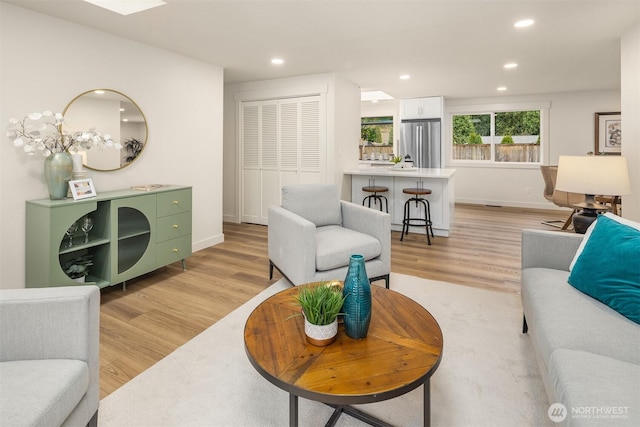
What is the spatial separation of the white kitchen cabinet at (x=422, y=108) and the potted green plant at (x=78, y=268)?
6522mm

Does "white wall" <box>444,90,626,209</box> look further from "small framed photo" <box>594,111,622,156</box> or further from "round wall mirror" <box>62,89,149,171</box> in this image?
"round wall mirror" <box>62,89,149,171</box>

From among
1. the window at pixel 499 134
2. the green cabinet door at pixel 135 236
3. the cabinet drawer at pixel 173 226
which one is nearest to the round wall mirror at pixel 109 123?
the green cabinet door at pixel 135 236

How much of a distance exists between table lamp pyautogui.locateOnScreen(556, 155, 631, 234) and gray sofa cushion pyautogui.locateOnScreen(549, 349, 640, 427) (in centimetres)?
158

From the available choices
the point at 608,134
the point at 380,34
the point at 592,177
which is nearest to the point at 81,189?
the point at 380,34

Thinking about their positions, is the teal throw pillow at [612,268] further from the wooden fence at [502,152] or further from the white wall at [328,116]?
the wooden fence at [502,152]

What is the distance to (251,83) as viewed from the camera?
5605mm

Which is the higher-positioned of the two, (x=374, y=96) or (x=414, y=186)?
(x=374, y=96)

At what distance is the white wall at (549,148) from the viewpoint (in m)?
6.80

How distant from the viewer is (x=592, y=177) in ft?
7.96

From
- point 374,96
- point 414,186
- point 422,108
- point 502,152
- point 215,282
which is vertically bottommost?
point 215,282

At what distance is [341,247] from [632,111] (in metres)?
2.94

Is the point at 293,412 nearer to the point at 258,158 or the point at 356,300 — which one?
the point at 356,300

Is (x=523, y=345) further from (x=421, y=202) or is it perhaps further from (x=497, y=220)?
(x=497, y=220)

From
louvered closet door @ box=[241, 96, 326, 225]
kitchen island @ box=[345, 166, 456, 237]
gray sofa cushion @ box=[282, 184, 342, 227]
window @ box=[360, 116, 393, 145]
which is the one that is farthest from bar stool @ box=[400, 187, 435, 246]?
window @ box=[360, 116, 393, 145]
